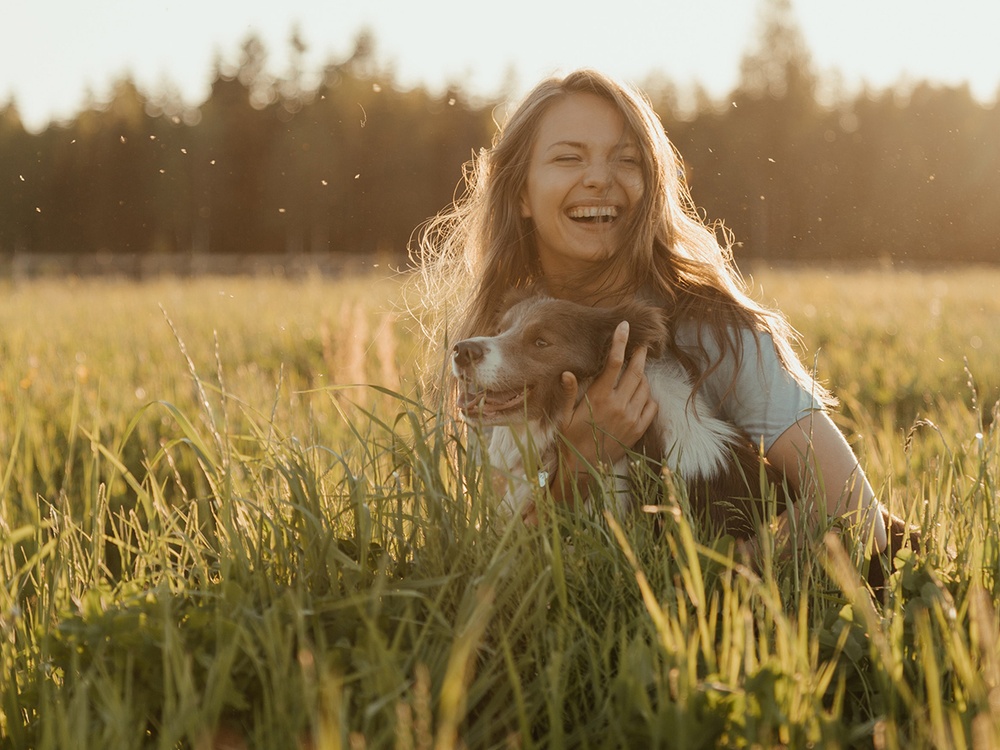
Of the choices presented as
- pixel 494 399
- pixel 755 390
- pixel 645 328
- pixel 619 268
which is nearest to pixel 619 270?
pixel 619 268

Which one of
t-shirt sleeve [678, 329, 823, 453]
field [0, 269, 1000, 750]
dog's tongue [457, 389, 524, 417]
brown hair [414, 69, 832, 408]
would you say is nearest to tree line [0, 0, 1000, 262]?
brown hair [414, 69, 832, 408]

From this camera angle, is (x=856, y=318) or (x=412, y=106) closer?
(x=856, y=318)

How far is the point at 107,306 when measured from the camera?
41.6ft

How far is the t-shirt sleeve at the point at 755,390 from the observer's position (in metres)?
→ 3.13

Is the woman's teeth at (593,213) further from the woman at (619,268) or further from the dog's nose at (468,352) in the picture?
the dog's nose at (468,352)

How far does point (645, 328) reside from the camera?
3.11m

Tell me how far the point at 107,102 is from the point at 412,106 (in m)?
16.2

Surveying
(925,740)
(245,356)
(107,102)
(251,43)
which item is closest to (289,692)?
(925,740)

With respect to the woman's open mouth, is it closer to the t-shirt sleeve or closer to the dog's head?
the dog's head

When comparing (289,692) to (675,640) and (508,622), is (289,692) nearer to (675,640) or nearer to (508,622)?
(508,622)

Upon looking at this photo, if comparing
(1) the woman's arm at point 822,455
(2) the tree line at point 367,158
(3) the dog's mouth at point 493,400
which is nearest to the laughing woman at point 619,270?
(1) the woman's arm at point 822,455

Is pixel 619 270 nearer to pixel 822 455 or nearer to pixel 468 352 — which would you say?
pixel 468 352

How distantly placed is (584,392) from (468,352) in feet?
1.46

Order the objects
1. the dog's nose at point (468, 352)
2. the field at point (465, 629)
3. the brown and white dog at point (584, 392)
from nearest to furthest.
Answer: the field at point (465, 629)
the brown and white dog at point (584, 392)
the dog's nose at point (468, 352)
